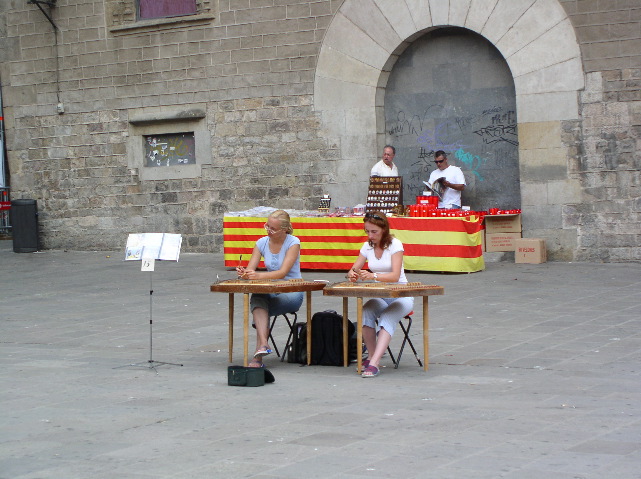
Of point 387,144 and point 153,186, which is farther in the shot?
point 153,186

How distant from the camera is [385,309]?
8.66m

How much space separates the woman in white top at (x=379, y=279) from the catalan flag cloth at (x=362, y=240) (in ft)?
21.2

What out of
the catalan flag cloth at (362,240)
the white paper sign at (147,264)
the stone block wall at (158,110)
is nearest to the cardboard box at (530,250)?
the catalan flag cloth at (362,240)

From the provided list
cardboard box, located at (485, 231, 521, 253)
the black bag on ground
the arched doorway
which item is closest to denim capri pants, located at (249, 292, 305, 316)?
the black bag on ground

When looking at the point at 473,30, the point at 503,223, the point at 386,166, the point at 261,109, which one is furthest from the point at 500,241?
the point at 261,109

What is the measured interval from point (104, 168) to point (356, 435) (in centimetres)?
1505

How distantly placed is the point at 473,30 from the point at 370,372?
33.0 ft

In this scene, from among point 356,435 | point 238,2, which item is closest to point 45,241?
point 238,2

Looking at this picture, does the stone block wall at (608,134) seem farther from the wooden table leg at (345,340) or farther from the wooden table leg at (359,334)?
the wooden table leg at (359,334)

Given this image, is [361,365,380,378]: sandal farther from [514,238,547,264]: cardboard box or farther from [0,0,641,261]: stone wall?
[0,0,641,261]: stone wall

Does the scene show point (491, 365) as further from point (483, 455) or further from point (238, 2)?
point (238, 2)

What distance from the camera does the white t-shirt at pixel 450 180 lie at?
55.5 ft

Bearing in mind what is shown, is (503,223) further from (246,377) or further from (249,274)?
(246,377)

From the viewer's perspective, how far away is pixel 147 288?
48.7 feet
